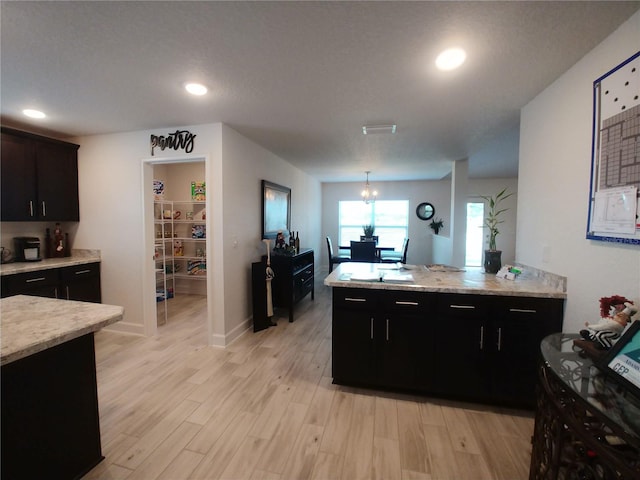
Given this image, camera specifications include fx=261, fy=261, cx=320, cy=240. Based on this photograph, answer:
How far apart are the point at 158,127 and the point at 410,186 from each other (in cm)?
579

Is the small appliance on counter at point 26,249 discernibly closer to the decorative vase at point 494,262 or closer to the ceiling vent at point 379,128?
the ceiling vent at point 379,128

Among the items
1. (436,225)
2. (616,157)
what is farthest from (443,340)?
(436,225)

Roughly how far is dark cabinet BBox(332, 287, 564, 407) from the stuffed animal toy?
0.63 m

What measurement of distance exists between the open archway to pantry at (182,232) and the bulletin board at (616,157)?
4.41m

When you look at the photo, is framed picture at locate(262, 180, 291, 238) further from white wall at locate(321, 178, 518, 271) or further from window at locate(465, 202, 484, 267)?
window at locate(465, 202, 484, 267)

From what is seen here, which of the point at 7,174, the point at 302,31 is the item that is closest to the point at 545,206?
the point at 302,31

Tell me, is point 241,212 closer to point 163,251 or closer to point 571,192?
point 163,251

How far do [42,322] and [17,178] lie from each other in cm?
255

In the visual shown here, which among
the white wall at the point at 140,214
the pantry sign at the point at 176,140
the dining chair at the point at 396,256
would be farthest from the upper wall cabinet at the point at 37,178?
the dining chair at the point at 396,256

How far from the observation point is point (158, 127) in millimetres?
2883

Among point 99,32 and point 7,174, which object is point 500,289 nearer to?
point 99,32

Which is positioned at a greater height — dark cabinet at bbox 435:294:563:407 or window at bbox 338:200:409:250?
window at bbox 338:200:409:250

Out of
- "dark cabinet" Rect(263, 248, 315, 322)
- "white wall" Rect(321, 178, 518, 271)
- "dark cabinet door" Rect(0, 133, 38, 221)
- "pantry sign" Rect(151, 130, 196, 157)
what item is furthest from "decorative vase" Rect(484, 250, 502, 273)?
"dark cabinet door" Rect(0, 133, 38, 221)

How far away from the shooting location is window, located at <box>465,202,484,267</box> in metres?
6.61
